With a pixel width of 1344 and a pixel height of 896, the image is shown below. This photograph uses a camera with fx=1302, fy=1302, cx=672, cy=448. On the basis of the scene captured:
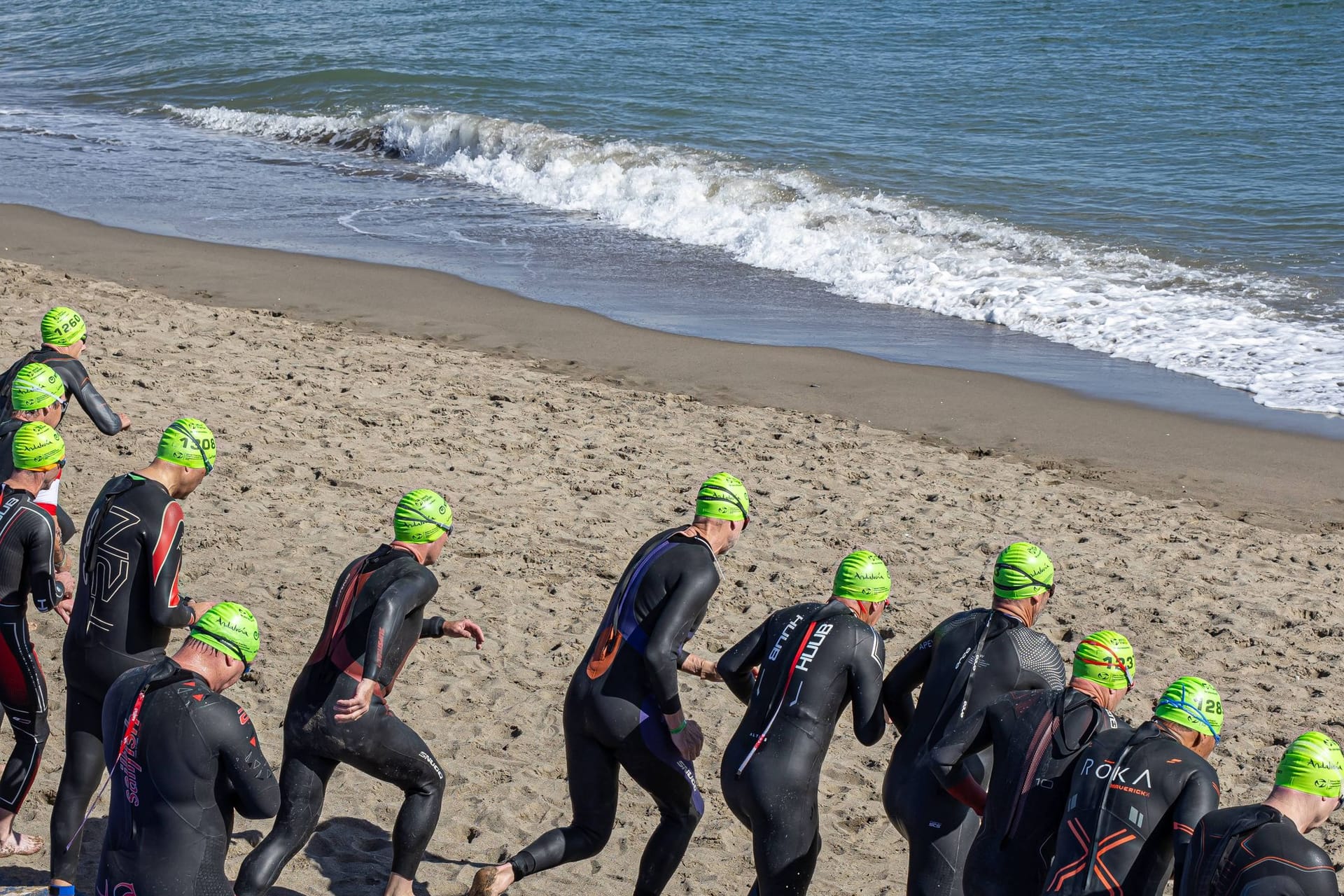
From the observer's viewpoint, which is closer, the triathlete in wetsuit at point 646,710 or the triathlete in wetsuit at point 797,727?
the triathlete in wetsuit at point 797,727

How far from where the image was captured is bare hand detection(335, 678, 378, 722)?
15.4 ft

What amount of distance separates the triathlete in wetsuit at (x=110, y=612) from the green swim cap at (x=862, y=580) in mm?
2587

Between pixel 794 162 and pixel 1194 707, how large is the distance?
1889cm

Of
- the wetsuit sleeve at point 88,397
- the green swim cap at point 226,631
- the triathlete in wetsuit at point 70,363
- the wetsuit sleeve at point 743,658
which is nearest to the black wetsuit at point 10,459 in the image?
the triathlete in wetsuit at point 70,363

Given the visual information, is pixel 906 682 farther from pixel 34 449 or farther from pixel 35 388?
pixel 35 388

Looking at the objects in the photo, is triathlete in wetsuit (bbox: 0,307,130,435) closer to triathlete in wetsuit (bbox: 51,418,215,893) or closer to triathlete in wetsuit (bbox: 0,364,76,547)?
triathlete in wetsuit (bbox: 0,364,76,547)

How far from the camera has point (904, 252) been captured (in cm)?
1734

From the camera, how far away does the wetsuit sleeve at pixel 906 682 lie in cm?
494

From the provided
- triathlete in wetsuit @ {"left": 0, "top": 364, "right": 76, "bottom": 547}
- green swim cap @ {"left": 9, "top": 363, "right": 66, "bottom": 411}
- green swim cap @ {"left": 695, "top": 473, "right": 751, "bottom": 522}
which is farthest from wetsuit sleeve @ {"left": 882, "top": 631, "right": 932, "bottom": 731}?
green swim cap @ {"left": 9, "top": 363, "right": 66, "bottom": 411}

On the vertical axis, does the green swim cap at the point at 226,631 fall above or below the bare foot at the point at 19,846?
above

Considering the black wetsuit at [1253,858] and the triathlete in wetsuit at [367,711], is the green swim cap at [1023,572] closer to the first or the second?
the black wetsuit at [1253,858]

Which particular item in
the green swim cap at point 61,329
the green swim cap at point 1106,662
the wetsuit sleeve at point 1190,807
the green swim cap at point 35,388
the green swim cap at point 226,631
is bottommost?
the wetsuit sleeve at point 1190,807

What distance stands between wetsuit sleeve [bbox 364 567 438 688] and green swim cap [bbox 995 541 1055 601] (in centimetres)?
214

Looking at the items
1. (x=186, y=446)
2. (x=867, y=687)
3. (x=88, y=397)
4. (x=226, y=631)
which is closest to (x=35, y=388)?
(x=88, y=397)
